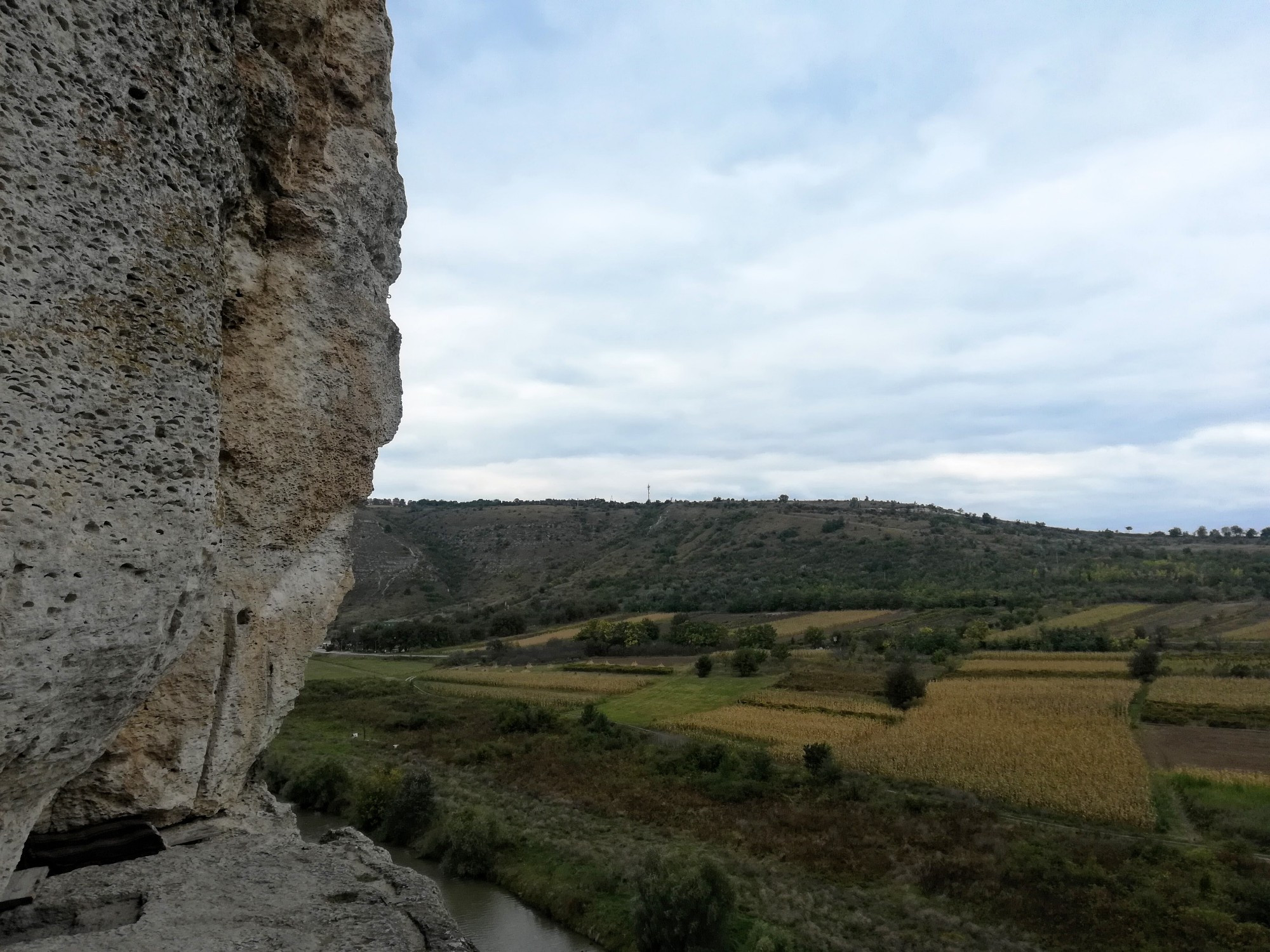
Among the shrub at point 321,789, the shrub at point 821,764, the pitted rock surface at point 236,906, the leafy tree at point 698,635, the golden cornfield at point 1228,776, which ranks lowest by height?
the shrub at point 321,789

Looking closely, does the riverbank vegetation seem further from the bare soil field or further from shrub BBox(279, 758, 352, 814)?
the bare soil field

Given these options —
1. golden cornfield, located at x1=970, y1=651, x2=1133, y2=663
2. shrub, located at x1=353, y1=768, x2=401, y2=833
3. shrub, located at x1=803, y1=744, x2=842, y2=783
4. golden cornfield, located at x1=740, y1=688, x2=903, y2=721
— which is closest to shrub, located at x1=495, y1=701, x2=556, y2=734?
shrub, located at x1=353, y1=768, x2=401, y2=833

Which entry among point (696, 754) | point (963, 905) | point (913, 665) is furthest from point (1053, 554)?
point (963, 905)

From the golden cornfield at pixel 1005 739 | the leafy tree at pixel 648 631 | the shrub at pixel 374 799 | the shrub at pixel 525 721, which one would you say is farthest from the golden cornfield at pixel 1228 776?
the leafy tree at pixel 648 631

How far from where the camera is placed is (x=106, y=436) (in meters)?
3.93

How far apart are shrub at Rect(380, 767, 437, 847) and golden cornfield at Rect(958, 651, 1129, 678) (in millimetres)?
29805

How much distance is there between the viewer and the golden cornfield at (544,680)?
147 ft

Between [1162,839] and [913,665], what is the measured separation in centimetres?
2518

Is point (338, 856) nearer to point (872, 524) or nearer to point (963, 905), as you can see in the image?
point (963, 905)

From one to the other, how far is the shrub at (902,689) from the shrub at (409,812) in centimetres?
2082

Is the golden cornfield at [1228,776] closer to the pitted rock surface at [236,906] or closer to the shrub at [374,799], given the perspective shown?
the shrub at [374,799]

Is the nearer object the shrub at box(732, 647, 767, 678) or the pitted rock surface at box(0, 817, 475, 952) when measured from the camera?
the pitted rock surface at box(0, 817, 475, 952)

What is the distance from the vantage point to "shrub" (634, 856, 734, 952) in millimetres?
16312

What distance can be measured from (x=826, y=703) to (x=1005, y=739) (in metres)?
9.76
